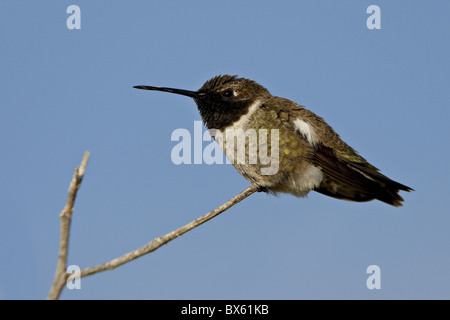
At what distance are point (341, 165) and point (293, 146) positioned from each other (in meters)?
0.65

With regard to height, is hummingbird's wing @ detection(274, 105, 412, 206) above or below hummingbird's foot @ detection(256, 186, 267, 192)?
Result: above

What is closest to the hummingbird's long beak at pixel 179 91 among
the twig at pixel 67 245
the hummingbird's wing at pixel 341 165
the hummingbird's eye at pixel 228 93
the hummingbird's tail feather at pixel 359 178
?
the hummingbird's eye at pixel 228 93

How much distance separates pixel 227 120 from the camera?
541 cm

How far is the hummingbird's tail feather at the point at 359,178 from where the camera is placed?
5301 mm

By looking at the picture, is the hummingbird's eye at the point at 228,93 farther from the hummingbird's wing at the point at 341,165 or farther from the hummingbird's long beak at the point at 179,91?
the hummingbird's wing at the point at 341,165

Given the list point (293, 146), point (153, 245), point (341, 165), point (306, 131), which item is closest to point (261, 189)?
point (293, 146)

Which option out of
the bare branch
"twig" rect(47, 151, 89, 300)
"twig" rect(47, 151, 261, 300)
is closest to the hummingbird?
the bare branch

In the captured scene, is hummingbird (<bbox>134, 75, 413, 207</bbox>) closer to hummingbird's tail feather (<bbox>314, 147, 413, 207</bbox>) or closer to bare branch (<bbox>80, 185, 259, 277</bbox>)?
hummingbird's tail feather (<bbox>314, 147, 413, 207</bbox>)

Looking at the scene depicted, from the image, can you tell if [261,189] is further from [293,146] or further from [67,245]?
[67,245]

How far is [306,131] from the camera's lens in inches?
207

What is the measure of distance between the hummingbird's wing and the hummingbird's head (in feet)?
1.62

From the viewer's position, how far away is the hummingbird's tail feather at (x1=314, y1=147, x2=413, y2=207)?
530cm

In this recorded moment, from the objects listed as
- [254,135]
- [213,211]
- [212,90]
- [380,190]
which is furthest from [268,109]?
[213,211]
